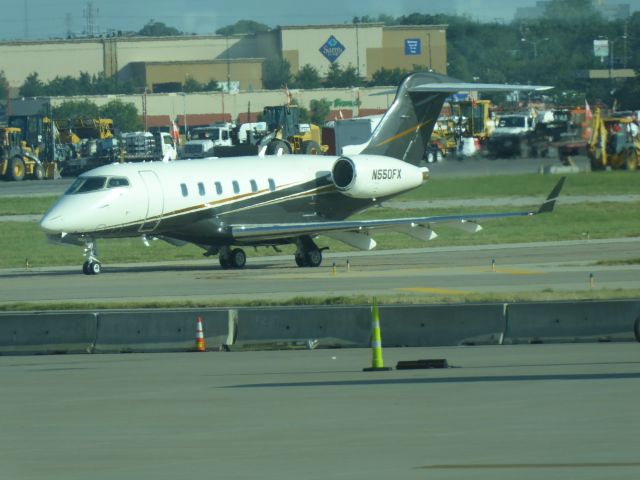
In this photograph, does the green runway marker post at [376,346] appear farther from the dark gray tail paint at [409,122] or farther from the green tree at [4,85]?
the green tree at [4,85]

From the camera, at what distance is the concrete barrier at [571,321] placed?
19.5 meters

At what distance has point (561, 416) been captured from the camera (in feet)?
41.9

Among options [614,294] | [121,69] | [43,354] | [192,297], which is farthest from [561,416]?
[121,69]

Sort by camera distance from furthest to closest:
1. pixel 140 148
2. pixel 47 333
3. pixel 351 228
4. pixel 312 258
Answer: pixel 140 148, pixel 312 258, pixel 351 228, pixel 47 333

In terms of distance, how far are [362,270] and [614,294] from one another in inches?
367

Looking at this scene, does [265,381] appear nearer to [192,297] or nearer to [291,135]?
[192,297]

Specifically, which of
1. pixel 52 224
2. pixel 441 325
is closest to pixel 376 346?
pixel 441 325

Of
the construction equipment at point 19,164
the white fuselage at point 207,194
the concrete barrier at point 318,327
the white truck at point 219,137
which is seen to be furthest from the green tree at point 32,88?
the concrete barrier at point 318,327

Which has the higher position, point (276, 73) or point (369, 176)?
point (276, 73)

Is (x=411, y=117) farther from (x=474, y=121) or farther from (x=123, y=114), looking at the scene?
(x=123, y=114)

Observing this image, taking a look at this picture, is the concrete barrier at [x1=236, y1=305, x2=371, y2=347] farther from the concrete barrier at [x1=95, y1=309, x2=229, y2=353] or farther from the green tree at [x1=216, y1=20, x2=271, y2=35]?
the green tree at [x1=216, y1=20, x2=271, y2=35]

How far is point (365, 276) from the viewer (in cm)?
3086

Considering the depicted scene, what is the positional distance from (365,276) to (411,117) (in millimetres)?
7812

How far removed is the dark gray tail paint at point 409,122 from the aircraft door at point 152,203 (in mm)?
6418
